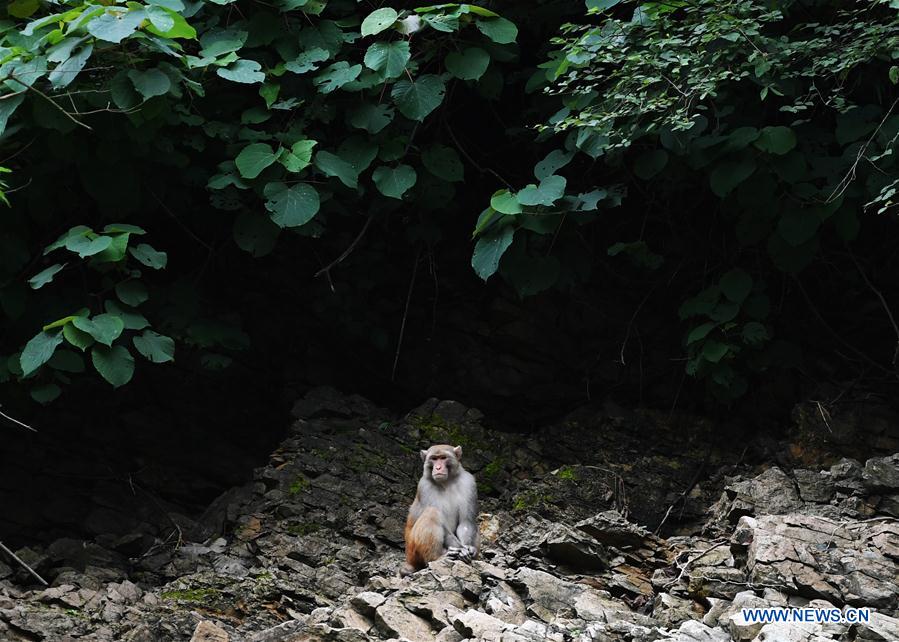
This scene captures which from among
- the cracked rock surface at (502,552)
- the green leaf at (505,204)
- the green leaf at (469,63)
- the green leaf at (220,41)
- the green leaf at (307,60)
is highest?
the green leaf at (220,41)

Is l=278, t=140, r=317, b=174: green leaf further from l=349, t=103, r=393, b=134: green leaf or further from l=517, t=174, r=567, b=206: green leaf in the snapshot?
l=517, t=174, r=567, b=206: green leaf

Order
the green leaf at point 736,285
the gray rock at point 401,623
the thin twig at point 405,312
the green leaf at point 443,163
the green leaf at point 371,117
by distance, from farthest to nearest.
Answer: the thin twig at point 405,312 < the green leaf at point 443,163 < the green leaf at point 736,285 < the green leaf at point 371,117 < the gray rock at point 401,623

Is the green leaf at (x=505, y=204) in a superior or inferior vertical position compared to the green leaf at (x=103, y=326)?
superior

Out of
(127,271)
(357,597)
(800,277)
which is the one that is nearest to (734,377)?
(800,277)

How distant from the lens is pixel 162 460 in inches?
328

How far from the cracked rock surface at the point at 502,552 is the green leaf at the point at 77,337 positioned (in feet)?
4.79

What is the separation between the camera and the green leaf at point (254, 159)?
21.0ft

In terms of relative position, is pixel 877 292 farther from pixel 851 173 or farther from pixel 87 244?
pixel 87 244

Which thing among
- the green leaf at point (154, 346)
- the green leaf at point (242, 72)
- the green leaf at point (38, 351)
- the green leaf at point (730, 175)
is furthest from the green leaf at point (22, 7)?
the green leaf at point (730, 175)

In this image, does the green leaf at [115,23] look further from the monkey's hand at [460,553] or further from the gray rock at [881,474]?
the gray rock at [881,474]

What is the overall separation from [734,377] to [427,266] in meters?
2.81

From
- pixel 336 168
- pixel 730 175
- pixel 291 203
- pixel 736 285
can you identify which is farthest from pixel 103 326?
pixel 736 285

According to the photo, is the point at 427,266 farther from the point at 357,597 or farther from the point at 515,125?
the point at 357,597

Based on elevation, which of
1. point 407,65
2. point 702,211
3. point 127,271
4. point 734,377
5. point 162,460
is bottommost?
point 162,460
